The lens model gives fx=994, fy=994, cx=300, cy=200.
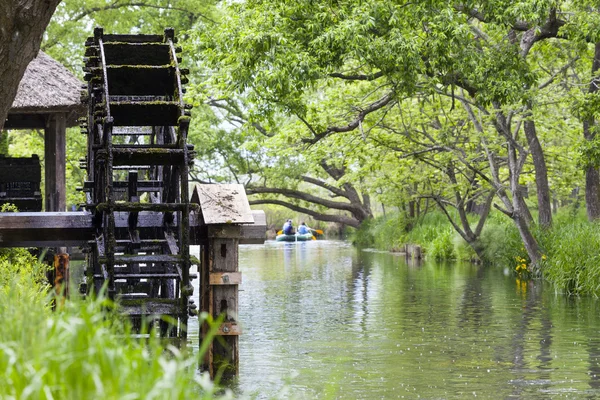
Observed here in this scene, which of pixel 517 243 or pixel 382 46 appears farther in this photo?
pixel 517 243

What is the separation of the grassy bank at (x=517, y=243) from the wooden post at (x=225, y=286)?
9.43m

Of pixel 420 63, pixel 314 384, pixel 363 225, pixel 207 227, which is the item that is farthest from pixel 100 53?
pixel 363 225

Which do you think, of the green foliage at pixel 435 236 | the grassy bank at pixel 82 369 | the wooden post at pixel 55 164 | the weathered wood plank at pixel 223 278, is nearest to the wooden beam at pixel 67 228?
the weathered wood plank at pixel 223 278

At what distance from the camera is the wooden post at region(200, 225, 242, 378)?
9.95 m

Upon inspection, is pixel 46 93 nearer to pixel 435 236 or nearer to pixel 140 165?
pixel 140 165

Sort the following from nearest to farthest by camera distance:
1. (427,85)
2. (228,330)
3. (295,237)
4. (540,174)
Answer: (228,330), (427,85), (540,174), (295,237)

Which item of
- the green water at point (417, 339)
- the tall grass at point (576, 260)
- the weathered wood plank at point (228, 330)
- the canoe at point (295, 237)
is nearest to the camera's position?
the green water at point (417, 339)

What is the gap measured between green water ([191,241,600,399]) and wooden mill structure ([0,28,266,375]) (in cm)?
100

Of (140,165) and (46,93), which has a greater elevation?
(46,93)

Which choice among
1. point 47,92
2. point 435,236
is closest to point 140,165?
point 47,92

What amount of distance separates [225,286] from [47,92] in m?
8.40

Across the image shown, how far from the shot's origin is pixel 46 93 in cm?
1709

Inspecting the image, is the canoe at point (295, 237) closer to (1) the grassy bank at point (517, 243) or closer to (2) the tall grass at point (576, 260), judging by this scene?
(1) the grassy bank at point (517, 243)

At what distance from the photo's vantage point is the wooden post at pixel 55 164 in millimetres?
17109
